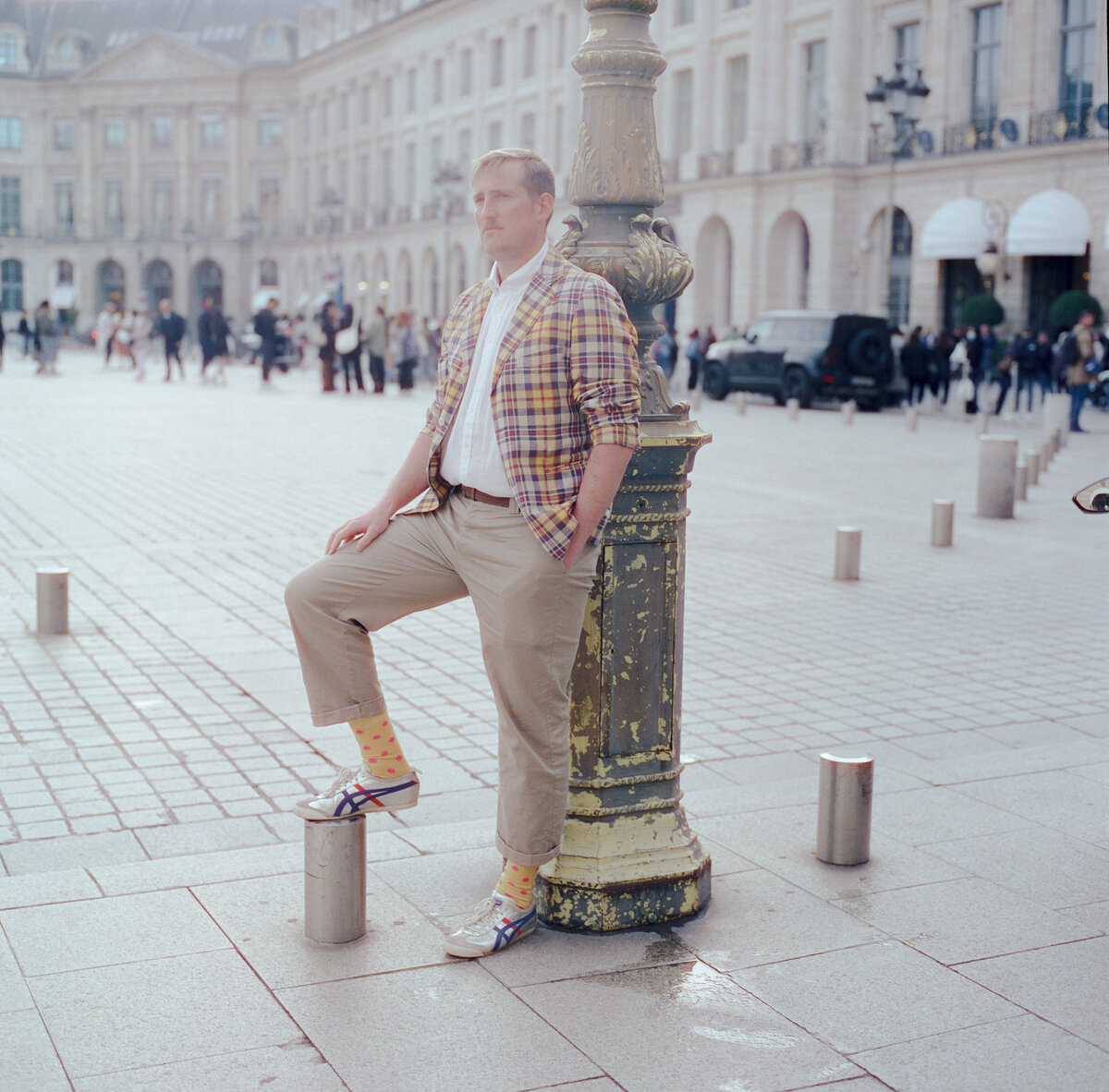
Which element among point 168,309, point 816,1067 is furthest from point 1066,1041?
point 168,309

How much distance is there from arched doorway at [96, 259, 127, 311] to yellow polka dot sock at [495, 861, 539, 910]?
8433 centimetres

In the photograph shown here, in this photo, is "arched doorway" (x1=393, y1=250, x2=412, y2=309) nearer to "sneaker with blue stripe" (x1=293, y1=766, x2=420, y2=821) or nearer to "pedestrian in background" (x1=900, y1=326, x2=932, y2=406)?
"pedestrian in background" (x1=900, y1=326, x2=932, y2=406)

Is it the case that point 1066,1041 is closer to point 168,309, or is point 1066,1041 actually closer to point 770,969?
point 770,969

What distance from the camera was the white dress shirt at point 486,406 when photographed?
11.5 ft

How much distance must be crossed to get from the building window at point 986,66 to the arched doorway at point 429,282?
101 feet

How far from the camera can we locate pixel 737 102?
43938mm

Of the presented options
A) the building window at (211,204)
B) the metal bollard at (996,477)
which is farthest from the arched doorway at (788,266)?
the building window at (211,204)

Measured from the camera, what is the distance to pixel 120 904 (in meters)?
3.81

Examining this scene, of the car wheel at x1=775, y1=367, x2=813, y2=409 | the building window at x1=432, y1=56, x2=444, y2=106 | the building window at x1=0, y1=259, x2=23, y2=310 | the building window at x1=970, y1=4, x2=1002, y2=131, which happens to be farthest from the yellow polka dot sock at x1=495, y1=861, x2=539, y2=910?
the building window at x1=0, y1=259, x2=23, y2=310

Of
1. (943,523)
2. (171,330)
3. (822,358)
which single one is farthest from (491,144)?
(943,523)

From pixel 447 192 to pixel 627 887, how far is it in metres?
39.5

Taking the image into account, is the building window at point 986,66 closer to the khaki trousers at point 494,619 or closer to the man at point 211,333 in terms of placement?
the man at point 211,333

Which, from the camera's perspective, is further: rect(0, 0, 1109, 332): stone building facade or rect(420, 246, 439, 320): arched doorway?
rect(420, 246, 439, 320): arched doorway

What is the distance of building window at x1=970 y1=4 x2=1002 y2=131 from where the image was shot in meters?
35.7
